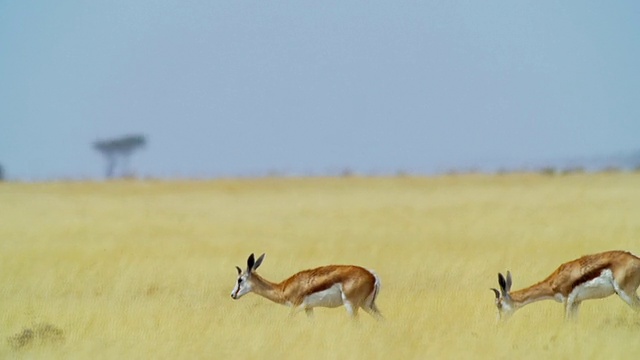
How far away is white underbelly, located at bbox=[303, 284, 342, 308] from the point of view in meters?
11.7

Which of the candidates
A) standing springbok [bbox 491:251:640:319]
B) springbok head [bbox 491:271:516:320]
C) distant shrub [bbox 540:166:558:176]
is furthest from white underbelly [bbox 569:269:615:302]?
distant shrub [bbox 540:166:558:176]

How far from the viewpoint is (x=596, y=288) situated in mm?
11609

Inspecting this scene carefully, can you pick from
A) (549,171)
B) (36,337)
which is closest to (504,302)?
(36,337)

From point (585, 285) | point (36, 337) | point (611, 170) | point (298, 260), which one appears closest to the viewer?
point (36, 337)

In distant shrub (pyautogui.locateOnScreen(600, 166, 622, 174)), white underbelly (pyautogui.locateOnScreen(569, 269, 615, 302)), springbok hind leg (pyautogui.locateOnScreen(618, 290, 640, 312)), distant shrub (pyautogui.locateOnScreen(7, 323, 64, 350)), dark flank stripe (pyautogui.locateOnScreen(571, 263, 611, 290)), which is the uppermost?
distant shrub (pyautogui.locateOnScreen(600, 166, 622, 174))

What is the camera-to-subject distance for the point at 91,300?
13.7 meters

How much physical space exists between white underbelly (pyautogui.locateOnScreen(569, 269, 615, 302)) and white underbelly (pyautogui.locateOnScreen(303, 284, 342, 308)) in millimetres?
2151

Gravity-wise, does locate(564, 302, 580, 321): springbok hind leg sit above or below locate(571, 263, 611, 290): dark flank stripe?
below

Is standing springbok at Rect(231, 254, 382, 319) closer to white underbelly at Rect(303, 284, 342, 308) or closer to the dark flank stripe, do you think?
white underbelly at Rect(303, 284, 342, 308)

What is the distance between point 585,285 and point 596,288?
102 millimetres

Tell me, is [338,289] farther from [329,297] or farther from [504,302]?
[504,302]

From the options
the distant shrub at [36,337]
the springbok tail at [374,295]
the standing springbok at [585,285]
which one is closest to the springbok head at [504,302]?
the standing springbok at [585,285]

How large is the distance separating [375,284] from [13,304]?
407 cm

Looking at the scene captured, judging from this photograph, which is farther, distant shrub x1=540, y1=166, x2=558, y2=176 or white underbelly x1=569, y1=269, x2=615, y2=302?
distant shrub x1=540, y1=166, x2=558, y2=176
